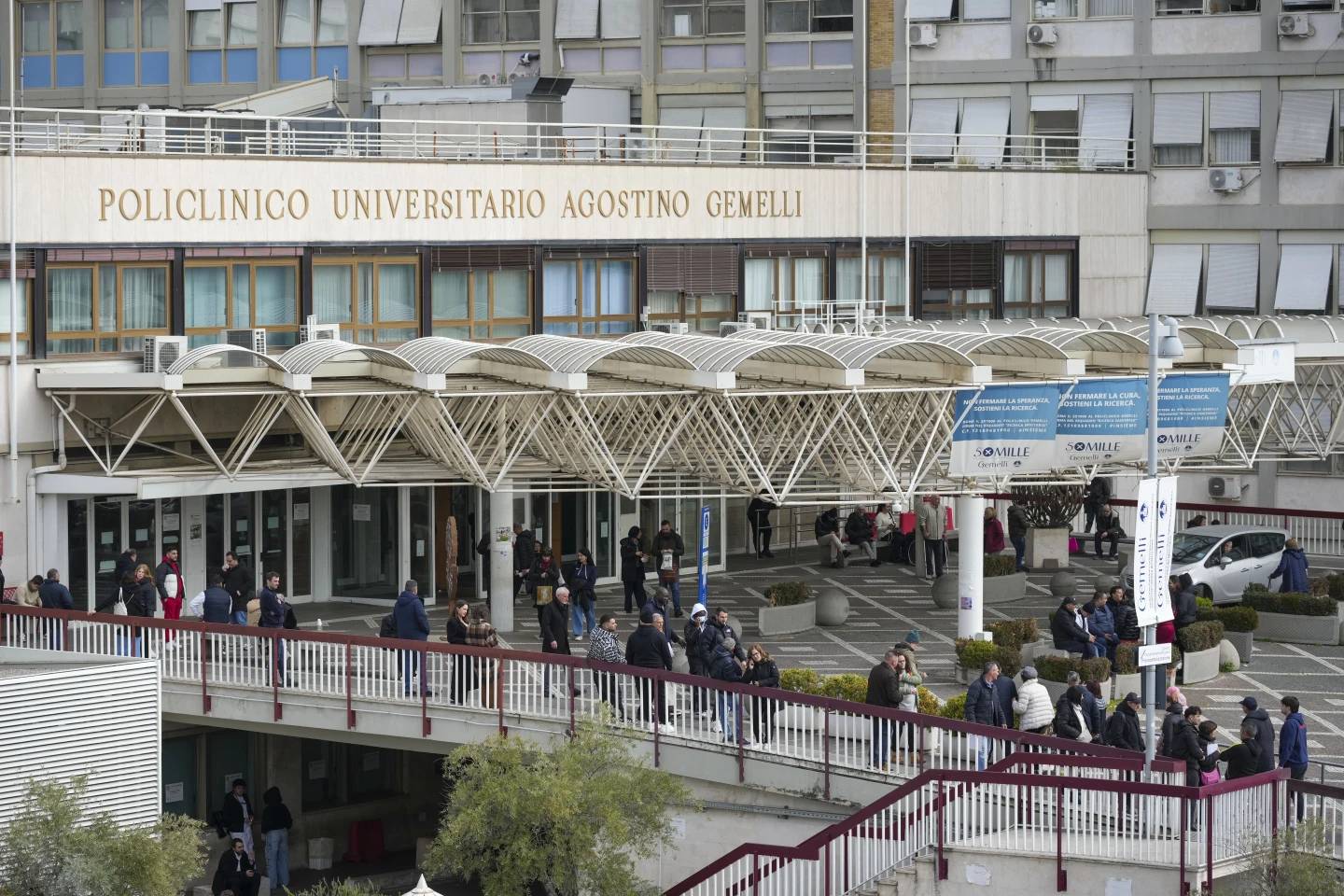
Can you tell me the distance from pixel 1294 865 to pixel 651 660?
28.4 ft

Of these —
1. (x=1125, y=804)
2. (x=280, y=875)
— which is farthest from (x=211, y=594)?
(x=1125, y=804)

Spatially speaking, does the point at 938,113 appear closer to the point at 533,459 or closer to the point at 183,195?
the point at 533,459

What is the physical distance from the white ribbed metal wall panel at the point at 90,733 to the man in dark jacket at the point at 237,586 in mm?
4740

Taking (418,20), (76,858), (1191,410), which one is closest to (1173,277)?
(1191,410)

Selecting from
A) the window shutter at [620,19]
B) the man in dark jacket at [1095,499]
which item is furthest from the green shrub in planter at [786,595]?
the window shutter at [620,19]

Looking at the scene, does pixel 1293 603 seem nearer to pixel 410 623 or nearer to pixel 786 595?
pixel 786 595

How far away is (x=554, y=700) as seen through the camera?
26.8 m

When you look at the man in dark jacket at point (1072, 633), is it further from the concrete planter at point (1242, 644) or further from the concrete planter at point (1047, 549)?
the concrete planter at point (1047, 549)

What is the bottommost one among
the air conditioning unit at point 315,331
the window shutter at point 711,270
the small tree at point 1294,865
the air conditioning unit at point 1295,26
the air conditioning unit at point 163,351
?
the small tree at point 1294,865

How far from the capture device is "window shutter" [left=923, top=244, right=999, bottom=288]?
44438 mm

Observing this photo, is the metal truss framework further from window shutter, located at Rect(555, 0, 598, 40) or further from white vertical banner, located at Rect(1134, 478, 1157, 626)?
window shutter, located at Rect(555, 0, 598, 40)

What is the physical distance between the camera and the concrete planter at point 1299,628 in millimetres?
34906

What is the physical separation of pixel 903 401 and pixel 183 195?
35.1 ft

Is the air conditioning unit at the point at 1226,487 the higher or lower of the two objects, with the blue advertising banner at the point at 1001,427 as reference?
lower
